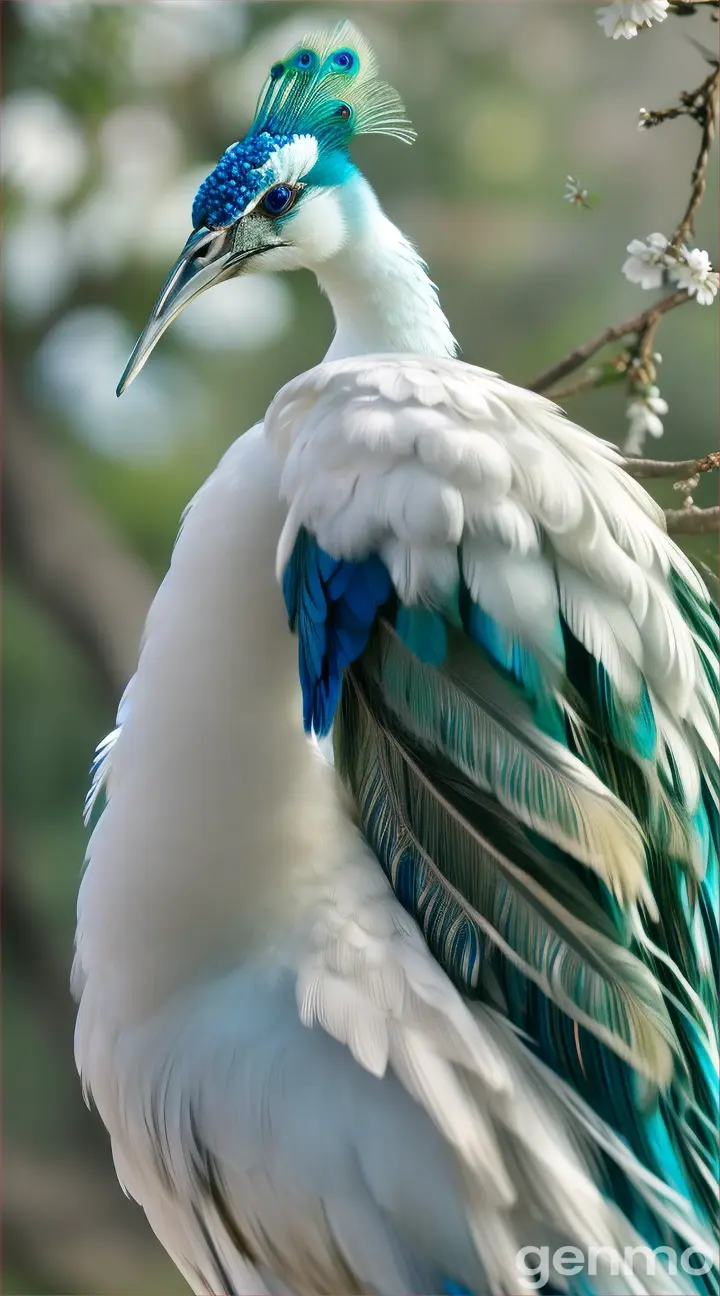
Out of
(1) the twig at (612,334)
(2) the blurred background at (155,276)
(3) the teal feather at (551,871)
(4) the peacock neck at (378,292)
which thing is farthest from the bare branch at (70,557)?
(3) the teal feather at (551,871)

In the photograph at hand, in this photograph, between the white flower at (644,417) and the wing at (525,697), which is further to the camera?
the white flower at (644,417)

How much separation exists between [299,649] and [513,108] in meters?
1.18

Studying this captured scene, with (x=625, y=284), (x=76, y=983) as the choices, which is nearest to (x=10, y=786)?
(x=625, y=284)

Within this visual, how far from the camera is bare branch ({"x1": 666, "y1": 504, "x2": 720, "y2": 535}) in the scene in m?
0.66

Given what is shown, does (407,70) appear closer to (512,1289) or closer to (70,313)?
(70,313)

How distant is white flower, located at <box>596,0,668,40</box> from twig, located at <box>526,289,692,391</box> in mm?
138

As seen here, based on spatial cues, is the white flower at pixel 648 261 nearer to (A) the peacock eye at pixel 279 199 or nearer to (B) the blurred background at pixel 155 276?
(A) the peacock eye at pixel 279 199

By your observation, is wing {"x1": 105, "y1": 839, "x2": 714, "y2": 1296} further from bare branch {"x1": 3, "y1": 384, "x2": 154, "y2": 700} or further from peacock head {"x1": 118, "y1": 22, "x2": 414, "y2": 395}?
bare branch {"x1": 3, "y1": 384, "x2": 154, "y2": 700}

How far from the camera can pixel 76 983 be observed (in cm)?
60

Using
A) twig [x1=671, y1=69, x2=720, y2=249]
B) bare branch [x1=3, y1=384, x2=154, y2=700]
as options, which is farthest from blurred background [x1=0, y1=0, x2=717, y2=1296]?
twig [x1=671, y1=69, x2=720, y2=249]

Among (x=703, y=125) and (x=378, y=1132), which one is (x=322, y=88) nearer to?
(x=703, y=125)

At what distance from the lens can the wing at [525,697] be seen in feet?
1.48

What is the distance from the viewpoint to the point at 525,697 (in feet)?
1.51
